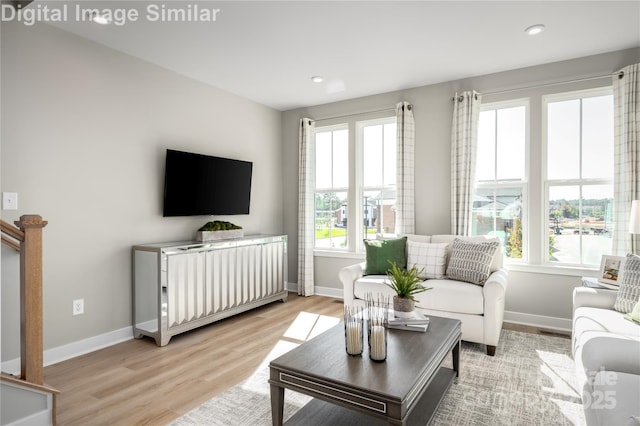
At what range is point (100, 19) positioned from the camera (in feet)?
9.44

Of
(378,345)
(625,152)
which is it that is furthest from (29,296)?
(625,152)

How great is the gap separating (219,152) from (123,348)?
2337 millimetres

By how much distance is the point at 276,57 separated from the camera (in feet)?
11.8

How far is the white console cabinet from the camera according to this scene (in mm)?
3342

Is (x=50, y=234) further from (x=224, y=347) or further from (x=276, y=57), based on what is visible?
(x=276, y=57)

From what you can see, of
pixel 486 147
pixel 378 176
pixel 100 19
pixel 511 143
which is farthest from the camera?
pixel 378 176

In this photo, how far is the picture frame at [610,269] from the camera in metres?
2.94

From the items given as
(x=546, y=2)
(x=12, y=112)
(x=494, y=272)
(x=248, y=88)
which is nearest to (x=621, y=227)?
(x=494, y=272)

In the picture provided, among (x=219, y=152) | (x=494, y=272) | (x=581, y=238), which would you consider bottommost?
(x=494, y=272)

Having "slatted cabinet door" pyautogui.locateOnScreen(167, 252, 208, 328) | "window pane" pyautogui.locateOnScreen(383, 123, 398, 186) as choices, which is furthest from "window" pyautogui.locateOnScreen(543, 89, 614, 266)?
"slatted cabinet door" pyautogui.locateOnScreen(167, 252, 208, 328)

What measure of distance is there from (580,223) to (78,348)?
190 inches

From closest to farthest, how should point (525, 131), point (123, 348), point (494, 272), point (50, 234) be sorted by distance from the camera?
1. point (50, 234)
2. point (123, 348)
3. point (494, 272)
4. point (525, 131)

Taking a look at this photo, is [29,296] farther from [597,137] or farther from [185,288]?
[597,137]

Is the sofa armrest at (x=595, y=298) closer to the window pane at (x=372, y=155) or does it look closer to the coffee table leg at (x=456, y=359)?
the coffee table leg at (x=456, y=359)
